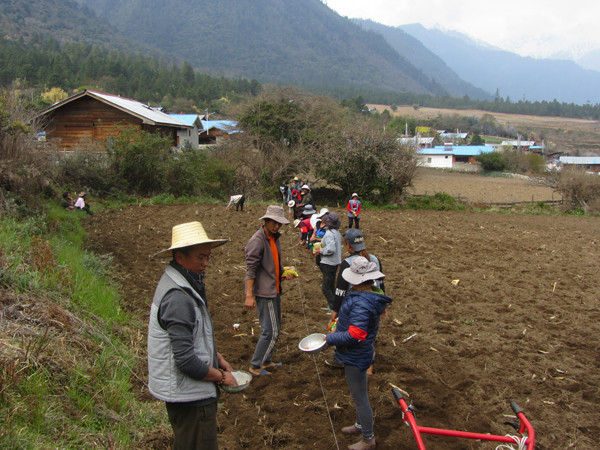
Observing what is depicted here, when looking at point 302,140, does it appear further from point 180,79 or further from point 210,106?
point 180,79

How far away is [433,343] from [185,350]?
→ 177 inches

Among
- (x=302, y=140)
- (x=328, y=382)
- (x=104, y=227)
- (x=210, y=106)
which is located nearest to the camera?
(x=328, y=382)

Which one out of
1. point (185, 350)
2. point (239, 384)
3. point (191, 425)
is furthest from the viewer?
point (239, 384)

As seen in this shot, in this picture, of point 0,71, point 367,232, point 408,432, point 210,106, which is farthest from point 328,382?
point 210,106

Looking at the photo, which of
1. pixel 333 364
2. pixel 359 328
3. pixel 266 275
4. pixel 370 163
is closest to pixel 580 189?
pixel 370 163

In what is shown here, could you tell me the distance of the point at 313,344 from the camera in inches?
155

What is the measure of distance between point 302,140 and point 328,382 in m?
24.2

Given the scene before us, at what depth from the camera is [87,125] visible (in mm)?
25047

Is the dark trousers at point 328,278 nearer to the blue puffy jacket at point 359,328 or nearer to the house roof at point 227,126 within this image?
the blue puffy jacket at point 359,328

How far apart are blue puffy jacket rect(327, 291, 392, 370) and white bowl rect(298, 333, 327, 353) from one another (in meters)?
0.20

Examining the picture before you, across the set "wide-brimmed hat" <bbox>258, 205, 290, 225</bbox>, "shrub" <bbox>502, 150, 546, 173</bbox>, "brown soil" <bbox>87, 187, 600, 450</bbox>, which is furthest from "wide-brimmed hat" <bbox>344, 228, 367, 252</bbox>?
"shrub" <bbox>502, 150, 546, 173</bbox>

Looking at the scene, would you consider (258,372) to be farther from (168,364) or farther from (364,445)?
(168,364)

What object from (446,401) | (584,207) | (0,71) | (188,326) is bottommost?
(584,207)

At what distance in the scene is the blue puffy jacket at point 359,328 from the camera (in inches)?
136
